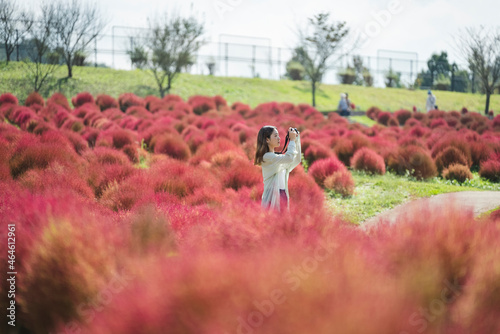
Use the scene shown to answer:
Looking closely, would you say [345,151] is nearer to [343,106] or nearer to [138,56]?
[343,106]

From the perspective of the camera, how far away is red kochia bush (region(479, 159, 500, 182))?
11.5 meters

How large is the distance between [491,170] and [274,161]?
29.5 ft

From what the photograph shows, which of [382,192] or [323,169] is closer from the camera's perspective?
[382,192]

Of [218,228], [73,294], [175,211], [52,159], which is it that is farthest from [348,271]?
Answer: [52,159]

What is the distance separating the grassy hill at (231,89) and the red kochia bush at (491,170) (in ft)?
57.1

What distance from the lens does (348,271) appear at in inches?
87.7

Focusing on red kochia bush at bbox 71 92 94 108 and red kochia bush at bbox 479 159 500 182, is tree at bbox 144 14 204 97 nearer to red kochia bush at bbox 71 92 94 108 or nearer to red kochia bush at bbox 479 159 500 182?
red kochia bush at bbox 71 92 94 108

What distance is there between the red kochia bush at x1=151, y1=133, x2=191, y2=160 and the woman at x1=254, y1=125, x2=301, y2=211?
20.6 ft

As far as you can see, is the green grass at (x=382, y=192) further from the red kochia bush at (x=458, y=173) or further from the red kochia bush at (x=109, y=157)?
the red kochia bush at (x=109, y=157)

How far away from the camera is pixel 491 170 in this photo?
11516 mm

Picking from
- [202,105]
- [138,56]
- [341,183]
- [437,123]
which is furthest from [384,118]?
[138,56]

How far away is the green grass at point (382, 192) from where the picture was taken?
761cm

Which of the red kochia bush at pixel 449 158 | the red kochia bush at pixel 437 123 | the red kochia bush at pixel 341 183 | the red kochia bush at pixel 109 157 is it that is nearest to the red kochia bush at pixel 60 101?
the red kochia bush at pixel 109 157

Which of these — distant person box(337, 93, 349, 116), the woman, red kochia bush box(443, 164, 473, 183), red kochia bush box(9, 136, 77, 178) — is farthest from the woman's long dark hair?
distant person box(337, 93, 349, 116)
